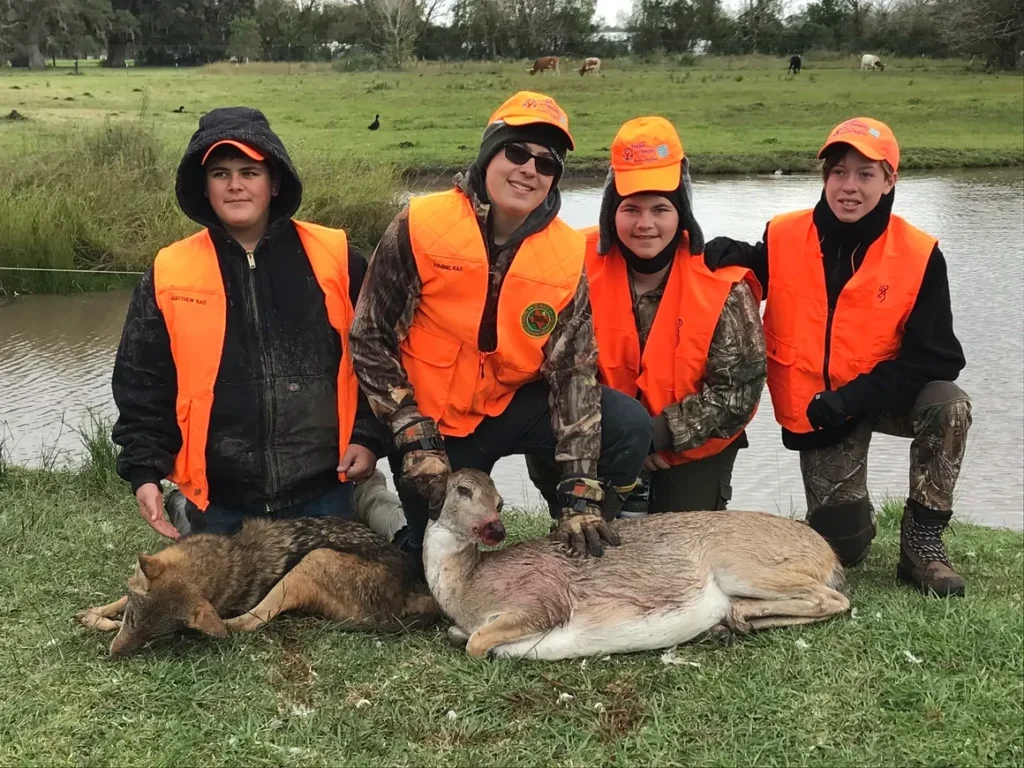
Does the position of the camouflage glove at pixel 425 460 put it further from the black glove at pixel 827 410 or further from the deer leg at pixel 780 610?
the black glove at pixel 827 410

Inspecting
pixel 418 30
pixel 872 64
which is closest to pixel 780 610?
pixel 872 64

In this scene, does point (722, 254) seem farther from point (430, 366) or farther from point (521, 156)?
point (430, 366)

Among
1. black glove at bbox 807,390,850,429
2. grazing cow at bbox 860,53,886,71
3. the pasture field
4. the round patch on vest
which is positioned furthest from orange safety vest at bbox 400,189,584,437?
grazing cow at bbox 860,53,886,71

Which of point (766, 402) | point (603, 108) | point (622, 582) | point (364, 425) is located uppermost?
point (603, 108)

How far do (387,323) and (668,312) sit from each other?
1477 mm

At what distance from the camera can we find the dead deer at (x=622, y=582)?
423 centimetres

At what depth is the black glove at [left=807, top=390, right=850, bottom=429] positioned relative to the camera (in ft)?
17.0

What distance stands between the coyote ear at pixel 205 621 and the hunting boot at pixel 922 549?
128 inches

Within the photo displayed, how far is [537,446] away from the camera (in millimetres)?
5129

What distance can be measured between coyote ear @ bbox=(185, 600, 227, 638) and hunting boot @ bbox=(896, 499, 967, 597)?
10.7 ft

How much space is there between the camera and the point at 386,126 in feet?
102

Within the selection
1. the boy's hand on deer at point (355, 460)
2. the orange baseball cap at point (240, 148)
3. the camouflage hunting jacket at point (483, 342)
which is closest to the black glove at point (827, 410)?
the camouflage hunting jacket at point (483, 342)

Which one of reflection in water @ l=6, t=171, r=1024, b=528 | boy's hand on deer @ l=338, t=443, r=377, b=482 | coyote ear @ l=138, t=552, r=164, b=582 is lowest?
reflection in water @ l=6, t=171, r=1024, b=528

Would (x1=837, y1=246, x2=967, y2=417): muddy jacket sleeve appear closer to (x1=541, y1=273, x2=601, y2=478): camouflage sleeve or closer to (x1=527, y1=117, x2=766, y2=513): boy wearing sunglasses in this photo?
(x1=527, y1=117, x2=766, y2=513): boy wearing sunglasses
